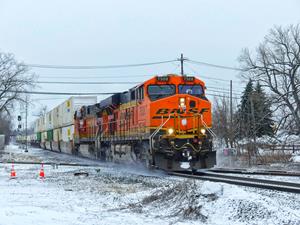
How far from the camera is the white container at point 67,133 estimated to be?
122 ft

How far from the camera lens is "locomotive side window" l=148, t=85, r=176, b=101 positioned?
56.5ft

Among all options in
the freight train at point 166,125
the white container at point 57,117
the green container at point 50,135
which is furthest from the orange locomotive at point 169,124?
the green container at point 50,135

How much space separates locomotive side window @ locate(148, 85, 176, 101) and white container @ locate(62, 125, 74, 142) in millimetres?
20288

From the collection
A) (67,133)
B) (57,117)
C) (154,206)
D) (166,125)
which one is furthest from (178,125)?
(57,117)

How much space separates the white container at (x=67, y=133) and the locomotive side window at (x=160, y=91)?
20.3 metres

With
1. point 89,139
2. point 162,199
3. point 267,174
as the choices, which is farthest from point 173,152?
point 89,139

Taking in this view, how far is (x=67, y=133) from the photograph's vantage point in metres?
39.6

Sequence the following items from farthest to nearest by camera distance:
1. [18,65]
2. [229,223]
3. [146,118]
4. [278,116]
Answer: [18,65], [278,116], [146,118], [229,223]

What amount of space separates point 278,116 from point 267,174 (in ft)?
44.7

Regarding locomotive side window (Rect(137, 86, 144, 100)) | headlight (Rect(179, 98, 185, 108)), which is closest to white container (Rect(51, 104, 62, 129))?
locomotive side window (Rect(137, 86, 144, 100))

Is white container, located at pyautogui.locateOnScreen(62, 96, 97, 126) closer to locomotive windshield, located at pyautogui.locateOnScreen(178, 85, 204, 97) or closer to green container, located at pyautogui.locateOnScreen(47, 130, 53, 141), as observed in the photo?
green container, located at pyautogui.locateOnScreen(47, 130, 53, 141)

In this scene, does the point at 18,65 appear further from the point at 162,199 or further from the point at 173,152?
the point at 162,199

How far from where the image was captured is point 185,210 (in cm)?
874

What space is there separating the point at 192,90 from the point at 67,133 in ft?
78.0
